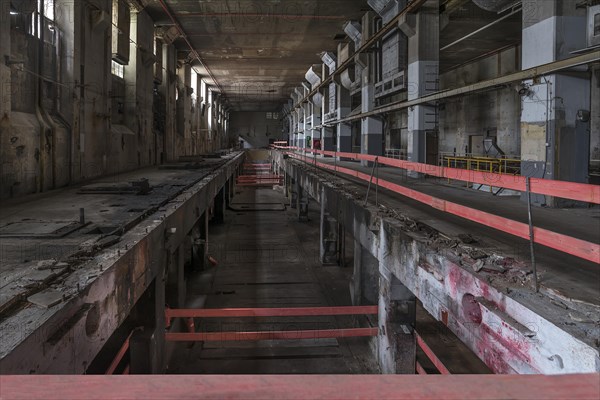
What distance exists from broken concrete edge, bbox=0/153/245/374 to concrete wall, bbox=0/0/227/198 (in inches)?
171

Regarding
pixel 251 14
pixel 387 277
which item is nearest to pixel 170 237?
pixel 387 277

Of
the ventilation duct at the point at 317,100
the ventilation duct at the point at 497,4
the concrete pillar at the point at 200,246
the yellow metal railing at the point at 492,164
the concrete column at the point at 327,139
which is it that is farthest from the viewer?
the ventilation duct at the point at 317,100

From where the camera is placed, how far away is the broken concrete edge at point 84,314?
2172mm

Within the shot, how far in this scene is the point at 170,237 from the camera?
5.41 metres

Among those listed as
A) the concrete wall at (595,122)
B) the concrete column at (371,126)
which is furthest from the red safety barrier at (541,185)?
the concrete column at (371,126)

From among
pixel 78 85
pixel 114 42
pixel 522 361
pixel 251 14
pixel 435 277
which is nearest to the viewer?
pixel 522 361

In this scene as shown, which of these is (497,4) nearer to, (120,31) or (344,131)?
(120,31)

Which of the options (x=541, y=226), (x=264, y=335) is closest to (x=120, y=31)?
(x=264, y=335)

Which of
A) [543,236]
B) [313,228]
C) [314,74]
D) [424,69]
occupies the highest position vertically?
[314,74]

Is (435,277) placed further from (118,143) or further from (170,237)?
(118,143)

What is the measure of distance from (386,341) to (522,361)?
173 inches

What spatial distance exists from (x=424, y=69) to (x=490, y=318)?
33.1ft

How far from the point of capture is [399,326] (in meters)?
6.44

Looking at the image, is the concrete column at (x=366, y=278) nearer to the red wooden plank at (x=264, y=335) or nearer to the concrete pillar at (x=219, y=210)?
the red wooden plank at (x=264, y=335)
